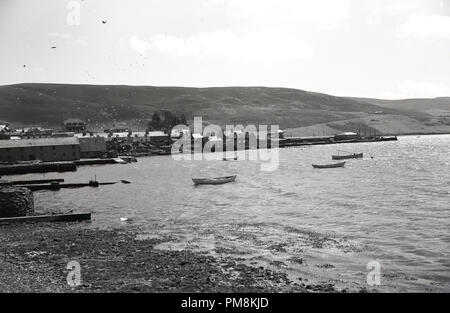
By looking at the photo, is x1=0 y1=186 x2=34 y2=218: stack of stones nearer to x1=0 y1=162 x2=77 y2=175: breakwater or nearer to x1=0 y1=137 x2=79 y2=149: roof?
x1=0 y1=162 x2=77 y2=175: breakwater

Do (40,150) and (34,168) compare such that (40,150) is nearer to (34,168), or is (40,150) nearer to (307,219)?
(34,168)

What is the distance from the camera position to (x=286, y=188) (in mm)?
68312

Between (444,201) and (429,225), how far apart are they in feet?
47.9

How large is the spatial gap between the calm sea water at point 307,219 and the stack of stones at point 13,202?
6.81 metres

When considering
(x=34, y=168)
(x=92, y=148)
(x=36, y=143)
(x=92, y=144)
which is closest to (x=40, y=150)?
(x=36, y=143)

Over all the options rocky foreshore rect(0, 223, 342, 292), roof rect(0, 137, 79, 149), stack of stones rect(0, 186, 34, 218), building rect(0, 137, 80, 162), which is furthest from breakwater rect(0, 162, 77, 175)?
rocky foreshore rect(0, 223, 342, 292)

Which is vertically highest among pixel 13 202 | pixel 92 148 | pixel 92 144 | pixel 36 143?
pixel 36 143

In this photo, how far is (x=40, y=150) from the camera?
124 meters

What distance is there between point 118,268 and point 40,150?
108m

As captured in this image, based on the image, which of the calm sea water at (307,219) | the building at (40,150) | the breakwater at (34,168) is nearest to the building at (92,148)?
the building at (40,150)

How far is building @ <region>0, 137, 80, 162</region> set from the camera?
123625 mm

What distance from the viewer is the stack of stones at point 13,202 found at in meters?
41.1

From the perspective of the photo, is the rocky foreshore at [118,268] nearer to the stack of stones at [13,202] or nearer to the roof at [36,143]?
the stack of stones at [13,202]
